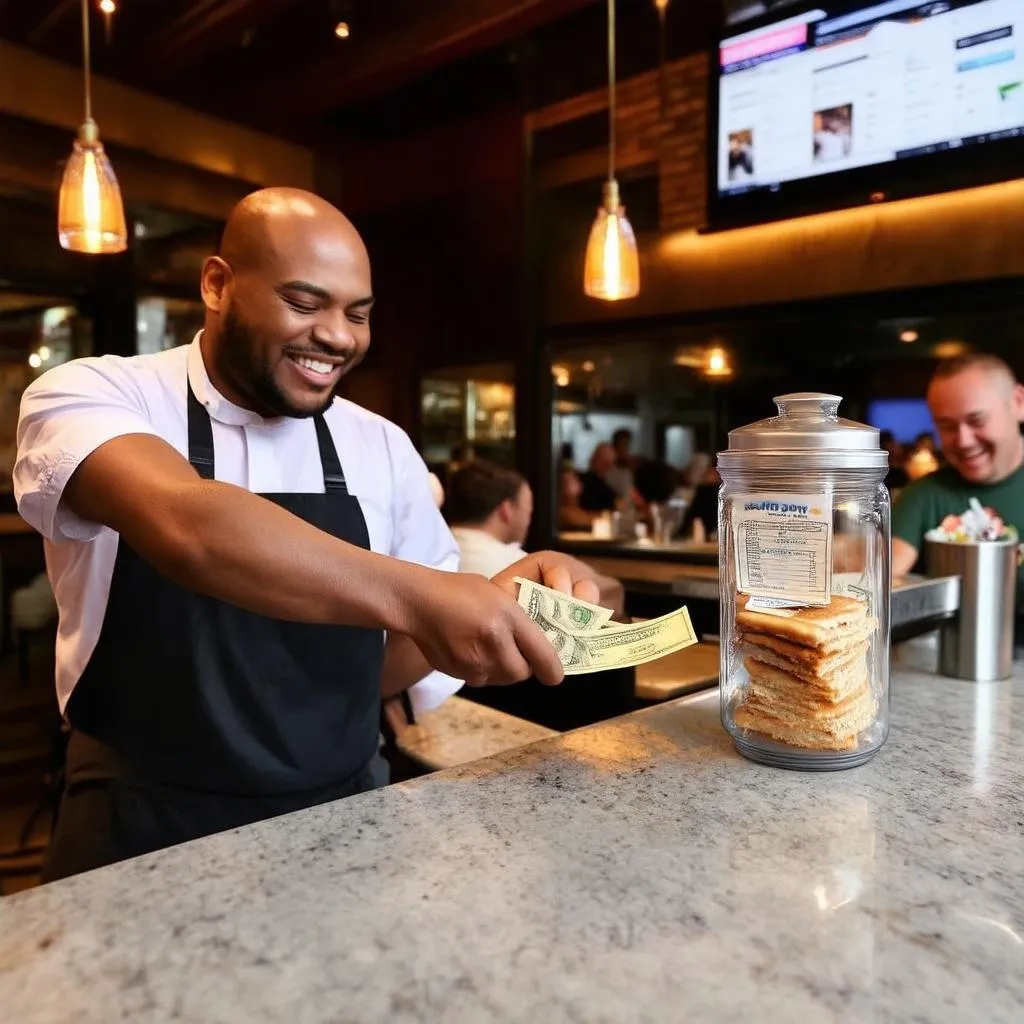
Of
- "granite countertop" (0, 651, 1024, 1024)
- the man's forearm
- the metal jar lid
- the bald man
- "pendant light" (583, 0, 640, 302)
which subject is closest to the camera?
"granite countertop" (0, 651, 1024, 1024)

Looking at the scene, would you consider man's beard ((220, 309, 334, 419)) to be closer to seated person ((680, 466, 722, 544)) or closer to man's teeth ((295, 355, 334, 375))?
man's teeth ((295, 355, 334, 375))

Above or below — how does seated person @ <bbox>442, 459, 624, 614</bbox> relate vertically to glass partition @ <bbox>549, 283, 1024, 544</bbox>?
below

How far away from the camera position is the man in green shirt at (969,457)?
1.75m

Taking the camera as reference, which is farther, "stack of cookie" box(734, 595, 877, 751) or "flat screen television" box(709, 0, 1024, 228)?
"flat screen television" box(709, 0, 1024, 228)

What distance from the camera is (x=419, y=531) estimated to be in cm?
149

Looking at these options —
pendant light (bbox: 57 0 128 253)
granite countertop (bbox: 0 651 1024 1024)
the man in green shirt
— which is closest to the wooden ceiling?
pendant light (bbox: 57 0 128 253)

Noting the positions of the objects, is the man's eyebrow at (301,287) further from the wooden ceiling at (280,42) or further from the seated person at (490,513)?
the wooden ceiling at (280,42)

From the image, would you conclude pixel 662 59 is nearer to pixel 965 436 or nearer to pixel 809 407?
pixel 965 436

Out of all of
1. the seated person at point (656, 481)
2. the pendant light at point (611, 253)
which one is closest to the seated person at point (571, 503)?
the seated person at point (656, 481)

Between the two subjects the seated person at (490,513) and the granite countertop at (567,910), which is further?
the seated person at (490,513)

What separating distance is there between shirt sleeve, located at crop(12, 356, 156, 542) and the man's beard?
197 mm

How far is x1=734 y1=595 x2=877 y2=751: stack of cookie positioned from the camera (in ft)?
2.77

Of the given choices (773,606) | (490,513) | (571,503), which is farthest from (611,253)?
(773,606)

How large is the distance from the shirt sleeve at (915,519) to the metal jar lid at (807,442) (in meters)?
1.01
